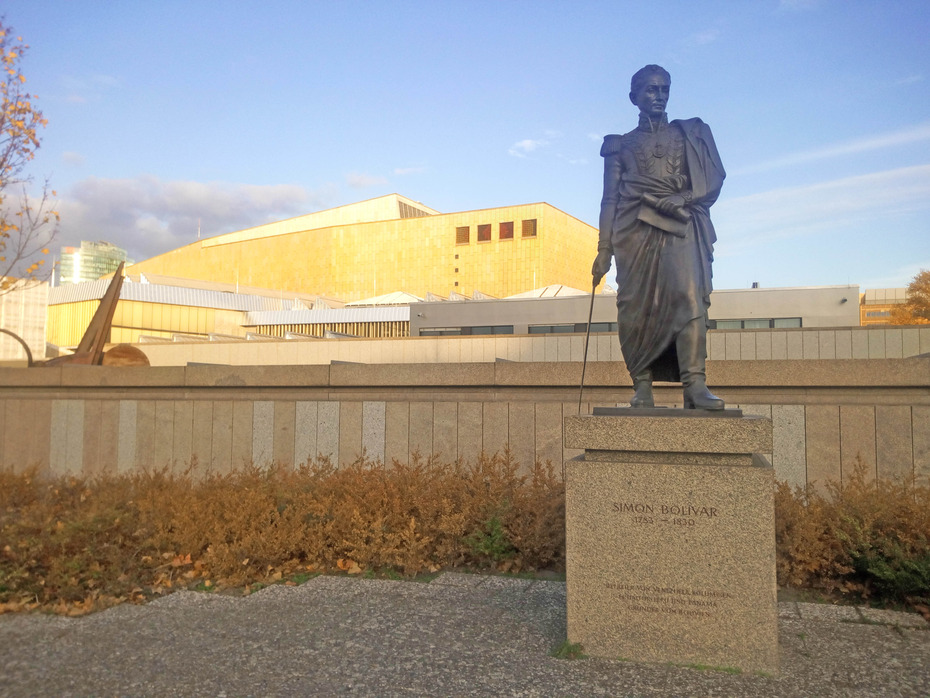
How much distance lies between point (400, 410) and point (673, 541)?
5.73 meters

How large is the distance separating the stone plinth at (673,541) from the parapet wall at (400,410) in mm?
4039

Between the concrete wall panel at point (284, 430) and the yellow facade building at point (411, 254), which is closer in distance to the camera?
the concrete wall panel at point (284, 430)

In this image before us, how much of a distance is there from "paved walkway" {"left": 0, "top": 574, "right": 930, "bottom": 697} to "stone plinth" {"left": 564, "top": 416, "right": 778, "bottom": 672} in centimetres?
18

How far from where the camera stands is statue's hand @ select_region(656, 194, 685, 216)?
18.0ft

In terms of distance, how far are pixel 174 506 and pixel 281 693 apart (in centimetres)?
406

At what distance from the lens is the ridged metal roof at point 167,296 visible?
1943 inches

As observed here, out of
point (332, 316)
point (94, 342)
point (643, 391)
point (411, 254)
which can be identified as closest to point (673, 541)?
point (643, 391)

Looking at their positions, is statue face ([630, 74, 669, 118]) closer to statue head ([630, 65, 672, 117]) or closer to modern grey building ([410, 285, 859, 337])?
statue head ([630, 65, 672, 117])

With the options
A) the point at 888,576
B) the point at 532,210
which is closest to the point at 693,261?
the point at 888,576

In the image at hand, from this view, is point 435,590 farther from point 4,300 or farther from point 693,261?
point 4,300

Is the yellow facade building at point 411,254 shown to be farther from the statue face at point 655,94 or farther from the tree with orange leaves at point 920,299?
the statue face at point 655,94

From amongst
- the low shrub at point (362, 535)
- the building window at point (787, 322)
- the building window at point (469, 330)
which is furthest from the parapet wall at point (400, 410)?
the building window at point (787, 322)

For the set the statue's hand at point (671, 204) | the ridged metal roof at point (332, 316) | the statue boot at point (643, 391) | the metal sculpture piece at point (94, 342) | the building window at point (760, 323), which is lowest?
the statue boot at point (643, 391)

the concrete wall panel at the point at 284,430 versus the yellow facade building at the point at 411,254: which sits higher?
the yellow facade building at the point at 411,254
